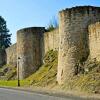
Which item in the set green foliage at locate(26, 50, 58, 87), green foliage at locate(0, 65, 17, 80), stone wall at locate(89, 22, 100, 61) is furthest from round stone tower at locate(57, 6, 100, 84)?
green foliage at locate(0, 65, 17, 80)

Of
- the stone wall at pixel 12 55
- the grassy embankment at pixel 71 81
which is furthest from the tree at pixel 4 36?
the grassy embankment at pixel 71 81

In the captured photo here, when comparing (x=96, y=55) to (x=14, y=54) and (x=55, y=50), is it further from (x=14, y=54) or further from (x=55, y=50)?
(x=14, y=54)

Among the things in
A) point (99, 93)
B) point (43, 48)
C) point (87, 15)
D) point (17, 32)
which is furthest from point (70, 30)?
point (17, 32)

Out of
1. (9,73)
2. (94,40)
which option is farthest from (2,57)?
(94,40)

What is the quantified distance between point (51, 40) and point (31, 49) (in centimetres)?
422

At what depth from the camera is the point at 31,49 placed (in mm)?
47312

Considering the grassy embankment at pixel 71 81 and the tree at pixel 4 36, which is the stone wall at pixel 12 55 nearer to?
the grassy embankment at pixel 71 81

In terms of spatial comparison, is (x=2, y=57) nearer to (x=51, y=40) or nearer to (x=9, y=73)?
(x=9, y=73)

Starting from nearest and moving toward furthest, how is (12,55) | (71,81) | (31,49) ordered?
(71,81)
(31,49)
(12,55)

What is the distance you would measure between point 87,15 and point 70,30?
67.2 inches

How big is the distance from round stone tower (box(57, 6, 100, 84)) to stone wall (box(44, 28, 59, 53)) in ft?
25.8

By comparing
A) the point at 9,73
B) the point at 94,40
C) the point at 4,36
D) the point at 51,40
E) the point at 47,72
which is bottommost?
the point at 9,73

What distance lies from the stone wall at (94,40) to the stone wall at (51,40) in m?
8.98

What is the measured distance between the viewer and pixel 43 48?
46.2 meters
